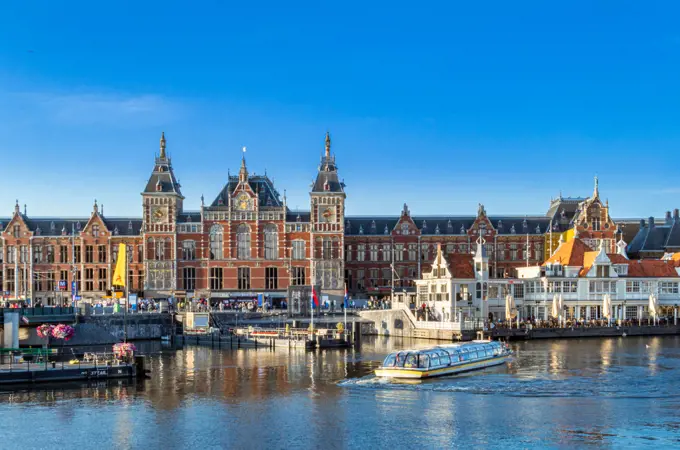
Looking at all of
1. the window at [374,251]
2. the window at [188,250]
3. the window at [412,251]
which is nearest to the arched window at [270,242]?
the window at [188,250]

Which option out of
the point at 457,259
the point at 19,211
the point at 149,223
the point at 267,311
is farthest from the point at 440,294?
the point at 19,211

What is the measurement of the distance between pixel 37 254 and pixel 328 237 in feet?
136

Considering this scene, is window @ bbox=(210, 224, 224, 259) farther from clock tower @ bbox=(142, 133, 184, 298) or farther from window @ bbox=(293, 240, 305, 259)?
window @ bbox=(293, 240, 305, 259)

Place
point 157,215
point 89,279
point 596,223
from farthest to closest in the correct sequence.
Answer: point 596,223
point 89,279
point 157,215

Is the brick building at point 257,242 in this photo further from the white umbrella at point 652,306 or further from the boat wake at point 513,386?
the boat wake at point 513,386

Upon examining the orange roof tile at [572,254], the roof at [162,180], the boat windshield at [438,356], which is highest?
the roof at [162,180]

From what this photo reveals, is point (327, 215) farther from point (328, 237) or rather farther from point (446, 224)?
point (446, 224)

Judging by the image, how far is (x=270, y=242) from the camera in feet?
407

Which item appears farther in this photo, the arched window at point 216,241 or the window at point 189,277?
the arched window at point 216,241

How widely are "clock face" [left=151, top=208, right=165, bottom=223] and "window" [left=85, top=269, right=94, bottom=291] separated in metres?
13.6

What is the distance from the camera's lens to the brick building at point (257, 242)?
404ft

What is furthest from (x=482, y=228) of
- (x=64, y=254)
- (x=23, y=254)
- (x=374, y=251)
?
(x=23, y=254)

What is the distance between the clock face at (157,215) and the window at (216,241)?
6.79 m

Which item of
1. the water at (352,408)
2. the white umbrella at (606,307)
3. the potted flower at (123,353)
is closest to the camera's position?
the water at (352,408)
